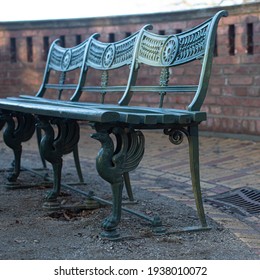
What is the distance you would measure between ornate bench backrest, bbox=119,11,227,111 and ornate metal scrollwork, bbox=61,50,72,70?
1.45 m

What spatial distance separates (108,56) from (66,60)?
922 mm

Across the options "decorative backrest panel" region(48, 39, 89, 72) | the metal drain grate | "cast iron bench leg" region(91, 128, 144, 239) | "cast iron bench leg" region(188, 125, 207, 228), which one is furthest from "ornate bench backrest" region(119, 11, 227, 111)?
"decorative backrest panel" region(48, 39, 89, 72)

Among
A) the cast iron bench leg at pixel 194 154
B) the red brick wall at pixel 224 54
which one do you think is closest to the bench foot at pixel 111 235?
the cast iron bench leg at pixel 194 154

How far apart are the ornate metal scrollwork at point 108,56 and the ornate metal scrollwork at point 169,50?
90 centimetres

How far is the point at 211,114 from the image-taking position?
7820 millimetres

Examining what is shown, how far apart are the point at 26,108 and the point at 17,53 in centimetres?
595

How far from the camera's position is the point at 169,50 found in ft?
13.2

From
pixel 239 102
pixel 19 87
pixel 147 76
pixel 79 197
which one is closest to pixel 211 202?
pixel 79 197

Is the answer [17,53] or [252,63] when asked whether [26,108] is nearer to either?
[252,63]

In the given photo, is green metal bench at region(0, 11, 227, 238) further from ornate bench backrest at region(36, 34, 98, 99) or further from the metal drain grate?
ornate bench backrest at region(36, 34, 98, 99)

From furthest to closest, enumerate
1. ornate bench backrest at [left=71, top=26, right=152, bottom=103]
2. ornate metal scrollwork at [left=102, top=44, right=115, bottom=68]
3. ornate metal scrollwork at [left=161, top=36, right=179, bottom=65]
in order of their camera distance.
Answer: ornate metal scrollwork at [left=102, top=44, right=115, bottom=68] < ornate bench backrest at [left=71, top=26, right=152, bottom=103] < ornate metal scrollwork at [left=161, top=36, right=179, bottom=65]

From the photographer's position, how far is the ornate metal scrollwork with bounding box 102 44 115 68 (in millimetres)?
4953

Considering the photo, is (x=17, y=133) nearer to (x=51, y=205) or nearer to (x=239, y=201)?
(x=51, y=205)

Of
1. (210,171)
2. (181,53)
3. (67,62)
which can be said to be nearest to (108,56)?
(67,62)
